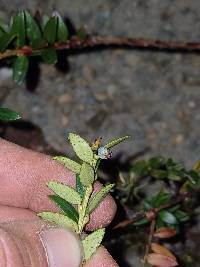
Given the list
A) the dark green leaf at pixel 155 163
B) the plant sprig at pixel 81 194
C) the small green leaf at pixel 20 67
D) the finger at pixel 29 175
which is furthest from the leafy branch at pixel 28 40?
the plant sprig at pixel 81 194

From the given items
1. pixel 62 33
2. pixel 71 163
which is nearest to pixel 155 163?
pixel 62 33

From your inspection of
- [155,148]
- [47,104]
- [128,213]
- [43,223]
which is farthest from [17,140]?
[43,223]

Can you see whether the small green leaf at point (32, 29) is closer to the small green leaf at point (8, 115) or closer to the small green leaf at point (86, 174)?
the small green leaf at point (8, 115)

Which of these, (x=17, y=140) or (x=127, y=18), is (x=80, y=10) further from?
(x=17, y=140)

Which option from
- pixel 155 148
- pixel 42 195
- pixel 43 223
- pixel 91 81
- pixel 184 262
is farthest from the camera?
pixel 91 81

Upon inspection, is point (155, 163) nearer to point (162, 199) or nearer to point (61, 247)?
point (162, 199)

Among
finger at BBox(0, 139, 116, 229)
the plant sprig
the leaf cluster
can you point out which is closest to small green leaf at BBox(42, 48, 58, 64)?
the leaf cluster
